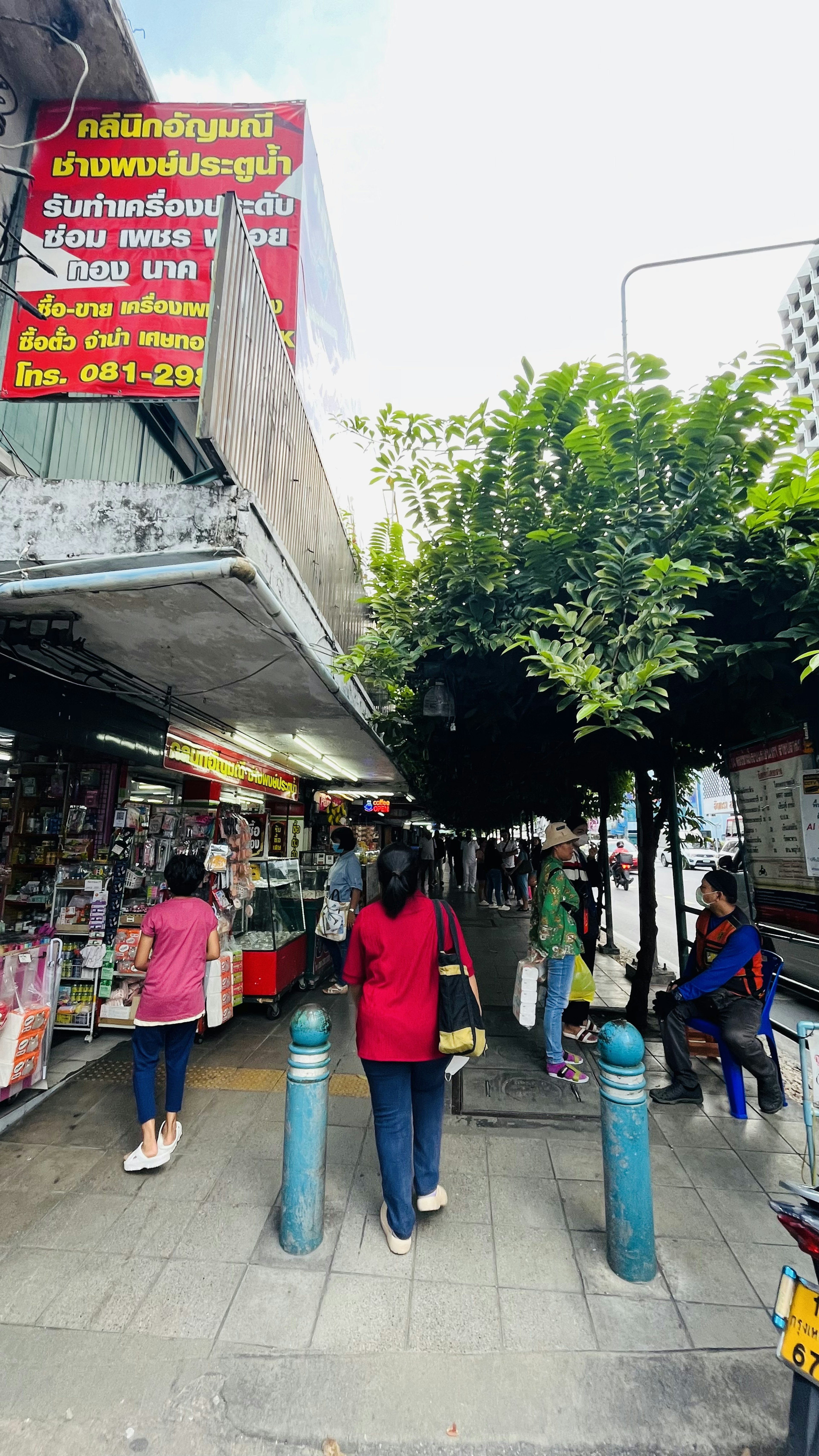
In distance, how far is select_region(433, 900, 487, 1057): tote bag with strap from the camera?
285cm

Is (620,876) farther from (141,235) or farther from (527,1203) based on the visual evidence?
(141,235)

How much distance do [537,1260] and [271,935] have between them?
401 cm

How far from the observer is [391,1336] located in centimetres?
249

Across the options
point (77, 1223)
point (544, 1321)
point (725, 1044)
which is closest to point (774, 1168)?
point (725, 1044)

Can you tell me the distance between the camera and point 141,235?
4230 millimetres

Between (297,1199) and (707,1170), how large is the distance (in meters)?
2.41

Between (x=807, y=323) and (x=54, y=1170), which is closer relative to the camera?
(x=54, y=1170)

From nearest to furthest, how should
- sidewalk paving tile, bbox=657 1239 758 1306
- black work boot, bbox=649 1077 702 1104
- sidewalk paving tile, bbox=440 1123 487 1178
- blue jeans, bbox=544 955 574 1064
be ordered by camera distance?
sidewalk paving tile, bbox=657 1239 758 1306 → sidewalk paving tile, bbox=440 1123 487 1178 → black work boot, bbox=649 1077 702 1104 → blue jeans, bbox=544 955 574 1064

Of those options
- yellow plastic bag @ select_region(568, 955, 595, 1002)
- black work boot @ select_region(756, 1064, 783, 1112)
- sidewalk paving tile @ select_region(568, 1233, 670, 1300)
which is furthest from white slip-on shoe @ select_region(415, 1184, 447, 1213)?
yellow plastic bag @ select_region(568, 955, 595, 1002)

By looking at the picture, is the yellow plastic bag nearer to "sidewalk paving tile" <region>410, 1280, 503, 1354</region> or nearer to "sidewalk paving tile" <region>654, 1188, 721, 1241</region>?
"sidewalk paving tile" <region>654, 1188, 721, 1241</region>

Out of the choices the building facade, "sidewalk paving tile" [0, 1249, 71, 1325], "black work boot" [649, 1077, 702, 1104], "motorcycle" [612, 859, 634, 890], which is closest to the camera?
"sidewalk paving tile" [0, 1249, 71, 1325]

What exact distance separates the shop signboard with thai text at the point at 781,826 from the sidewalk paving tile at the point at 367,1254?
303 cm

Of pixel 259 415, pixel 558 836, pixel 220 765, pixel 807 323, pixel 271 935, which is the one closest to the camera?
pixel 259 415

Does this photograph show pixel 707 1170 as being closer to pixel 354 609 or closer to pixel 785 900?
pixel 785 900
